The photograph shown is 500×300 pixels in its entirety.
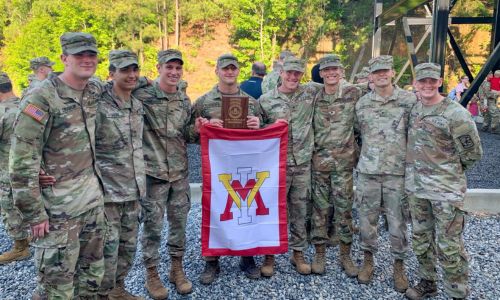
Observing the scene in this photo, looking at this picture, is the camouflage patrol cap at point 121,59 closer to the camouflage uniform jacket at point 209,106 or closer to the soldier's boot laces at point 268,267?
the camouflage uniform jacket at point 209,106

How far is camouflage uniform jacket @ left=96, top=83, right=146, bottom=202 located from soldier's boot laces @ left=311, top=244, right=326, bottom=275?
1.99 meters

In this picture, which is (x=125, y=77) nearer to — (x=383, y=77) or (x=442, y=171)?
(x=383, y=77)

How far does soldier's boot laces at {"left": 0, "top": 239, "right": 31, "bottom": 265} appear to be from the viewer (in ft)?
15.4

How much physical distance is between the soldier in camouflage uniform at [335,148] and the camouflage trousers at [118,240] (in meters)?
1.88

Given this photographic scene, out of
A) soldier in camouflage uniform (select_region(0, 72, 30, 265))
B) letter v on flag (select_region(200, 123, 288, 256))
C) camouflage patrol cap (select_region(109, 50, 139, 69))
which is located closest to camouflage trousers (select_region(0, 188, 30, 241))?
soldier in camouflage uniform (select_region(0, 72, 30, 265))

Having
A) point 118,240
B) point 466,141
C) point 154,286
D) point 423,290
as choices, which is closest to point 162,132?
point 118,240

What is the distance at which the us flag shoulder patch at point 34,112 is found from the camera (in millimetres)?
2703

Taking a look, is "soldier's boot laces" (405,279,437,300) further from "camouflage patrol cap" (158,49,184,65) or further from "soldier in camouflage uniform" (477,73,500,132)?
"soldier in camouflage uniform" (477,73,500,132)

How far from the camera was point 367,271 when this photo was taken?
415 cm

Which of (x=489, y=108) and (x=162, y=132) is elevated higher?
(x=489, y=108)

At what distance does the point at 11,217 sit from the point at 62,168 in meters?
2.49

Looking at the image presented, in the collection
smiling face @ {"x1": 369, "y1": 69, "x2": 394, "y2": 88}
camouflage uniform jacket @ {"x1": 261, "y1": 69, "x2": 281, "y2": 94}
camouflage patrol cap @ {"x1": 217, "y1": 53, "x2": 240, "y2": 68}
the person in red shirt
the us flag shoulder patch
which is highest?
the person in red shirt

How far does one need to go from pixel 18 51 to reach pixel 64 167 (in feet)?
95.4

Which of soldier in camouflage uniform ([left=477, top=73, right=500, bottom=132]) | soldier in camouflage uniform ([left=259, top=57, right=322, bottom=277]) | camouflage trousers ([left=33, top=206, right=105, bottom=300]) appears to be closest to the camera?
camouflage trousers ([left=33, top=206, right=105, bottom=300])
